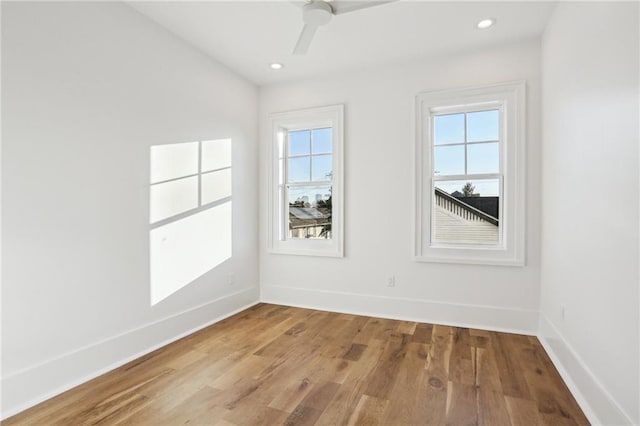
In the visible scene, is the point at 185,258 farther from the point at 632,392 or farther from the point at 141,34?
the point at 632,392

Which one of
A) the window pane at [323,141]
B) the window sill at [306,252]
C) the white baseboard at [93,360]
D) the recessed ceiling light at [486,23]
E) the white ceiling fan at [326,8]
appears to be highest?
the recessed ceiling light at [486,23]

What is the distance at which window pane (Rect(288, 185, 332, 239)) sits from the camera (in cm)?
391

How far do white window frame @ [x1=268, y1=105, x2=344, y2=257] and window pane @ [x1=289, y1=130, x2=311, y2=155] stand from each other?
0.24ft

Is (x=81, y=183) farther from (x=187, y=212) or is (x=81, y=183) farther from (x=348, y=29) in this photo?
(x=348, y=29)

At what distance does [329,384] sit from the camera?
6.97ft

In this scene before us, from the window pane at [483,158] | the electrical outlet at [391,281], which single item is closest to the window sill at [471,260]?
the electrical outlet at [391,281]

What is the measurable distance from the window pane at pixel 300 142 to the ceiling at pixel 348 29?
826 millimetres

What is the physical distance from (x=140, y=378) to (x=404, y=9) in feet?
11.1

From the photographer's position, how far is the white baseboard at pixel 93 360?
1.85 metres

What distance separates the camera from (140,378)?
2203 millimetres

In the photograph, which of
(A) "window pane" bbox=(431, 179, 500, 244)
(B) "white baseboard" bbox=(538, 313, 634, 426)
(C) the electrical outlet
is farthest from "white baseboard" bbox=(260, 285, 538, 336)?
(A) "window pane" bbox=(431, 179, 500, 244)

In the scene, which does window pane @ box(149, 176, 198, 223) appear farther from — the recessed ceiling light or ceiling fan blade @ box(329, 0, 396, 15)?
the recessed ceiling light

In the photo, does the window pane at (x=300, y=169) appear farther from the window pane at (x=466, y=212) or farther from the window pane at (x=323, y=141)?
the window pane at (x=466, y=212)

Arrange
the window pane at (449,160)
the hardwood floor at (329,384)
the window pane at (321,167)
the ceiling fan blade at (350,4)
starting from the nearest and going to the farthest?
the hardwood floor at (329,384), the ceiling fan blade at (350,4), the window pane at (449,160), the window pane at (321,167)
